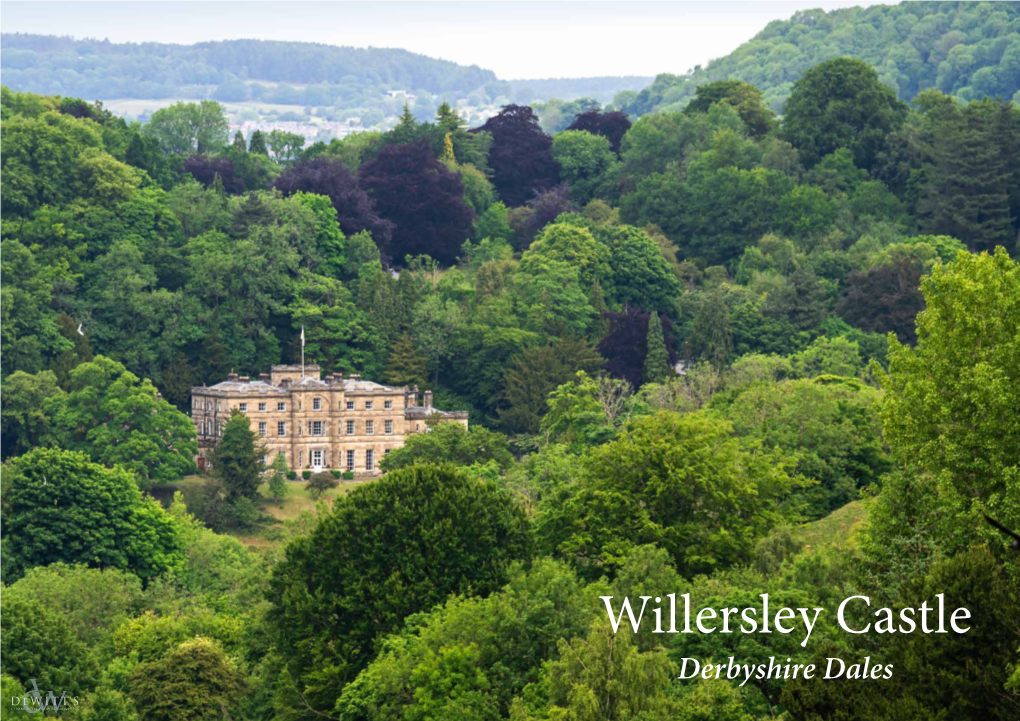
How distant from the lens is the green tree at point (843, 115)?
97438 mm

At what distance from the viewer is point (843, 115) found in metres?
97.6

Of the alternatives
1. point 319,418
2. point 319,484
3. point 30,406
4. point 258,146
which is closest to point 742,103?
point 258,146

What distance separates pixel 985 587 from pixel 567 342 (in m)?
52.7

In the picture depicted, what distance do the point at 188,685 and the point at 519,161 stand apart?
64.3 metres

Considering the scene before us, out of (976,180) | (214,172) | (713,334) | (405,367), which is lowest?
(405,367)

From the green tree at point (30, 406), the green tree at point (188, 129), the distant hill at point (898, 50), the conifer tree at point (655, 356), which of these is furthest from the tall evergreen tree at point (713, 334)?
the distant hill at point (898, 50)

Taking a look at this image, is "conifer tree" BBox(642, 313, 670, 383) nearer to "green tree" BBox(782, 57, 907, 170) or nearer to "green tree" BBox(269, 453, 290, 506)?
"green tree" BBox(269, 453, 290, 506)

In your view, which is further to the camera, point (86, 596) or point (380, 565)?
point (86, 596)

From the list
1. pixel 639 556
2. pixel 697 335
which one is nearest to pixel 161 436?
pixel 697 335

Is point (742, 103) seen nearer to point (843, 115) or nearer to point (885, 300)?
point (843, 115)

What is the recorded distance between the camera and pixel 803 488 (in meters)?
50.8

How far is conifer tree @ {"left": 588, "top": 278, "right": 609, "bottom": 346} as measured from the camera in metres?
83.6

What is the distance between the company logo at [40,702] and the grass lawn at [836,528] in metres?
15.9

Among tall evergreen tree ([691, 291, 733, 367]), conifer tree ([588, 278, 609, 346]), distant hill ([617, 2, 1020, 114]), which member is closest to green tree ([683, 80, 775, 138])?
conifer tree ([588, 278, 609, 346])
